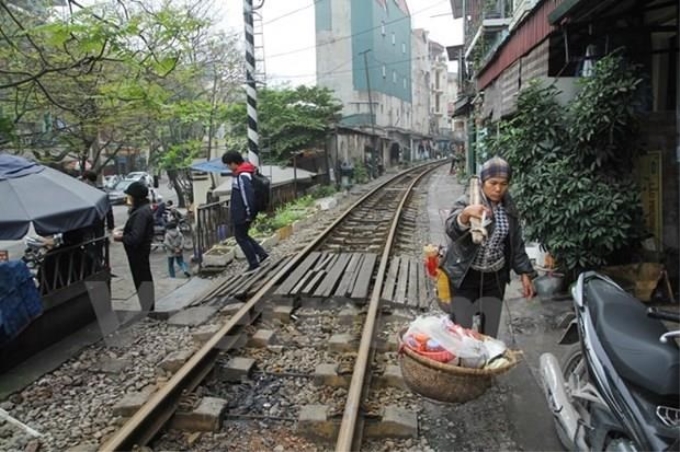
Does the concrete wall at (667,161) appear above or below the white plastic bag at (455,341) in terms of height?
above

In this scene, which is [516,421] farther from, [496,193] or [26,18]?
[26,18]

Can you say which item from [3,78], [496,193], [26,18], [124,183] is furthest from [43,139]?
[124,183]

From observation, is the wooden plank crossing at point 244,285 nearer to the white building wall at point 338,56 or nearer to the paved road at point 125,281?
the paved road at point 125,281

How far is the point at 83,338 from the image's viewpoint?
19.5ft

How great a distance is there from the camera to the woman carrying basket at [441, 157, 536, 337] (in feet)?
11.8

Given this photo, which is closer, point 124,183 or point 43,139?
point 43,139

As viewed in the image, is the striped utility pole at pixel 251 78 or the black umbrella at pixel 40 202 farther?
the striped utility pole at pixel 251 78

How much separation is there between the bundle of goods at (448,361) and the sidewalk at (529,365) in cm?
79

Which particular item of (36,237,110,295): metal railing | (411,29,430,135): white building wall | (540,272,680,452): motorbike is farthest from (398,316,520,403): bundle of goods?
(411,29,430,135): white building wall

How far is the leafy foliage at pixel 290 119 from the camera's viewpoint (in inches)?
932

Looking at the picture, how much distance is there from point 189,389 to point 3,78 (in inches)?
308

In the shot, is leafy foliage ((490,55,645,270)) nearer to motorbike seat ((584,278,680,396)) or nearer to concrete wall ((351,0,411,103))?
motorbike seat ((584,278,680,396))

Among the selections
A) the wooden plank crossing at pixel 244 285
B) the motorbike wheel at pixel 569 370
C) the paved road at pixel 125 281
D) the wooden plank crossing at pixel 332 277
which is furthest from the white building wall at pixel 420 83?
the motorbike wheel at pixel 569 370

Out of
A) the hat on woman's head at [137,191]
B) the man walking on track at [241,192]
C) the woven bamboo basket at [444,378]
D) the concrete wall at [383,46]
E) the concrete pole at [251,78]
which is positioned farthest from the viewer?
the concrete wall at [383,46]
